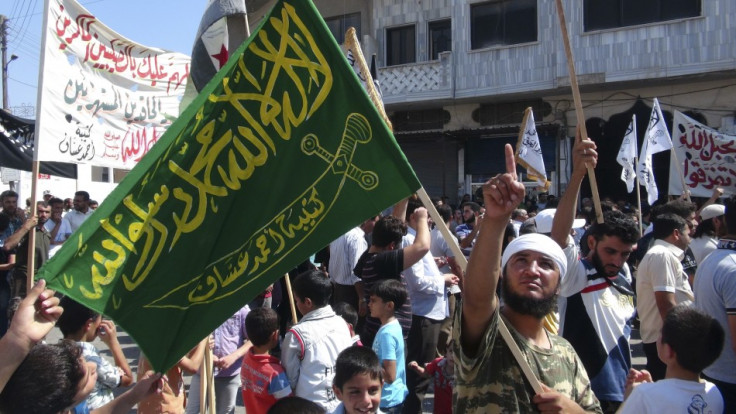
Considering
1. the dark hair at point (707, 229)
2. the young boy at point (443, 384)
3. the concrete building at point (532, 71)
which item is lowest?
the young boy at point (443, 384)

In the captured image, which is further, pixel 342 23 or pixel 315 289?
pixel 342 23

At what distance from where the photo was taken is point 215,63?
3609mm

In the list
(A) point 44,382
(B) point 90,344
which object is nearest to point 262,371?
(B) point 90,344

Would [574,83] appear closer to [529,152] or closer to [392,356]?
[392,356]

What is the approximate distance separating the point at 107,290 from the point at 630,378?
7.22 ft

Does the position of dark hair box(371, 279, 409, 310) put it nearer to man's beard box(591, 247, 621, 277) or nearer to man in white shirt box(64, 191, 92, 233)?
man's beard box(591, 247, 621, 277)

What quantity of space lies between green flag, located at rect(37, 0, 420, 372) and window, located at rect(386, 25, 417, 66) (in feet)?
58.6

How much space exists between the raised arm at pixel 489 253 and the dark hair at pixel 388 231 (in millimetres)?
3007

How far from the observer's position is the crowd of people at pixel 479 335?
84.4 inches

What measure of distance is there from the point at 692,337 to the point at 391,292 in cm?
209

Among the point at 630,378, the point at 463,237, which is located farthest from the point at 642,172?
the point at 630,378

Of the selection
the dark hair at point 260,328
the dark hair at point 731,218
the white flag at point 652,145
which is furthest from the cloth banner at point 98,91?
the white flag at point 652,145

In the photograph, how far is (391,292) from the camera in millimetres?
4457

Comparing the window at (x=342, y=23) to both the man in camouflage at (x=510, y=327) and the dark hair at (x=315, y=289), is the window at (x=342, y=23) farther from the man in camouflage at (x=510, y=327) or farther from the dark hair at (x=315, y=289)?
the man in camouflage at (x=510, y=327)
